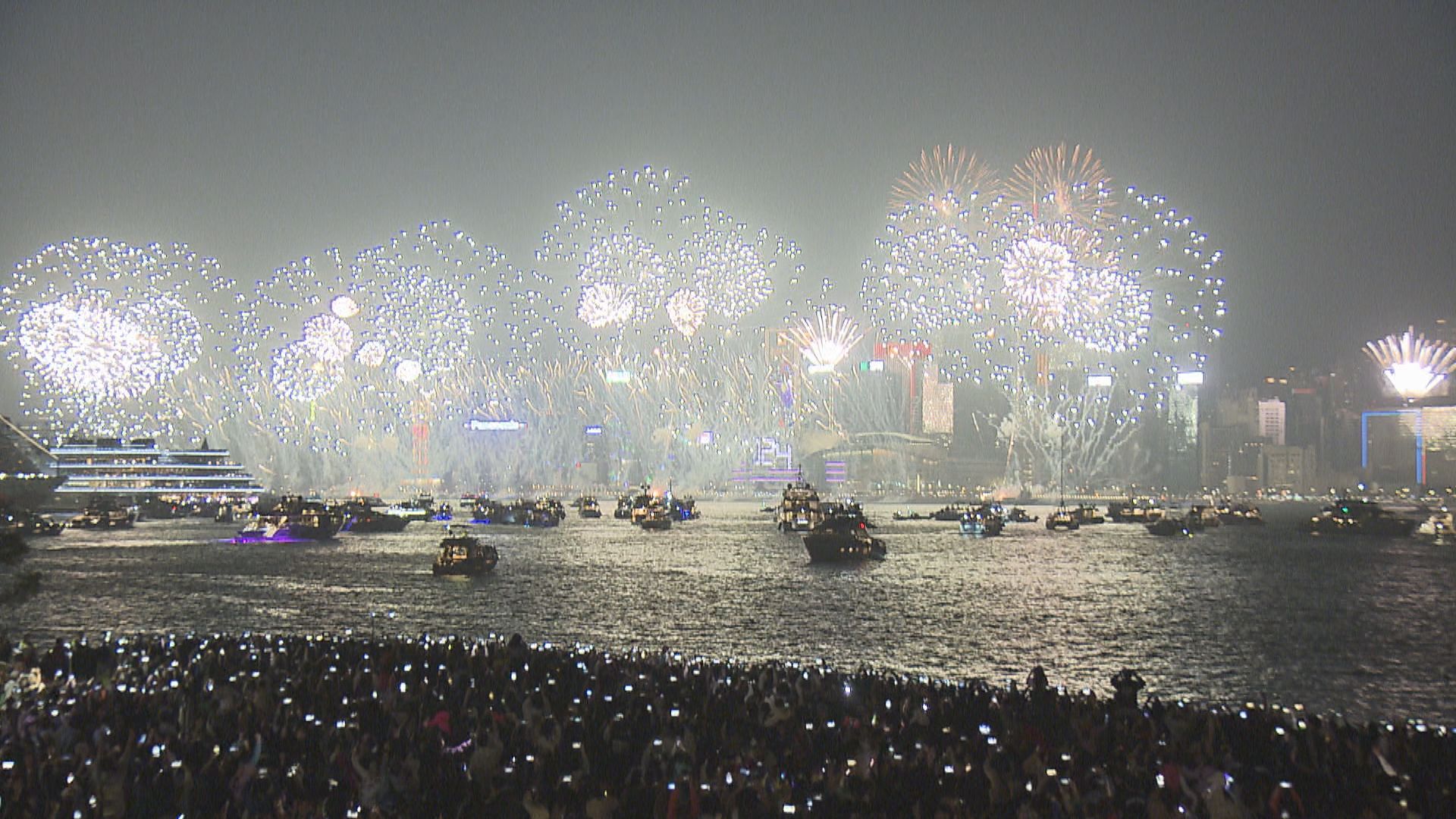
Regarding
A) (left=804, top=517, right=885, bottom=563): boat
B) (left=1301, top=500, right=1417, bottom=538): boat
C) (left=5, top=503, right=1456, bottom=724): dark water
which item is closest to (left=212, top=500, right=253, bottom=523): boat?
(left=5, top=503, right=1456, bottom=724): dark water

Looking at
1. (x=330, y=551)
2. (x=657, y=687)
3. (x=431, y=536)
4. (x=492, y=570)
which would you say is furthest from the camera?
(x=431, y=536)

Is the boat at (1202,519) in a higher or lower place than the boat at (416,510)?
higher

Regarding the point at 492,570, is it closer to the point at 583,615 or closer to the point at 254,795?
the point at 583,615

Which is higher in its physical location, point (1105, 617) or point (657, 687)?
point (657, 687)

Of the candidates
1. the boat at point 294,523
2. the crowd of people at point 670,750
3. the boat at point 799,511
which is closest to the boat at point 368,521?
the boat at point 294,523

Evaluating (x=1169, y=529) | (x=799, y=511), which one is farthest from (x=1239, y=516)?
(x=799, y=511)

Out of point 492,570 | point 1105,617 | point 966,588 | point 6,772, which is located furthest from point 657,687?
point 492,570

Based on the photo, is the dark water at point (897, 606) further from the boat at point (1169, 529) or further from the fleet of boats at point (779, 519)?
the boat at point (1169, 529)
